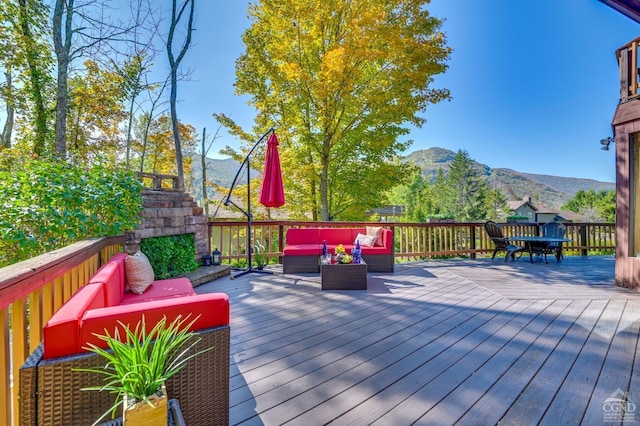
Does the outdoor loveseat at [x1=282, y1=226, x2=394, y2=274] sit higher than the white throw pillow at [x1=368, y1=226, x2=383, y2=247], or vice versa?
the white throw pillow at [x1=368, y1=226, x2=383, y2=247]

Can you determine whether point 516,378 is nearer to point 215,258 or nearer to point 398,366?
point 398,366

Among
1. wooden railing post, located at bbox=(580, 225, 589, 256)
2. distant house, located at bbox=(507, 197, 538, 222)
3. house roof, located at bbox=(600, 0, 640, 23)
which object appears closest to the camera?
house roof, located at bbox=(600, 0, 640, 23)

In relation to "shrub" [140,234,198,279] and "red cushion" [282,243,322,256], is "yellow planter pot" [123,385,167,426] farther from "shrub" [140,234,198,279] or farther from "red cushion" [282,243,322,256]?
"red cushion" [282,243,322,256]

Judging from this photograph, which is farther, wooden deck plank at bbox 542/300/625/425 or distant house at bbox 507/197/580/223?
distant house at bbox 507/197/580/223

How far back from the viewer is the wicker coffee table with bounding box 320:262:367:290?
4082 mm

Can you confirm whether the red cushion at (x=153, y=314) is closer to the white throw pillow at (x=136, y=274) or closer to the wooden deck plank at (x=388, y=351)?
the wooden deck plank at (x=388, y=351)

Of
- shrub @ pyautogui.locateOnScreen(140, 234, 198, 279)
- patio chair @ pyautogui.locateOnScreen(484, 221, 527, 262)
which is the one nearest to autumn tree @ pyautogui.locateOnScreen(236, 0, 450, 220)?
patio chair @ pyautogui.locateOnScreen(484, 221, 527, 262)

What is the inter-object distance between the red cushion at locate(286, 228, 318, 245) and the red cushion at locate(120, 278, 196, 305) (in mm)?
2814

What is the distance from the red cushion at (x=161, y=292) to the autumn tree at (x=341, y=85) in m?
5.99

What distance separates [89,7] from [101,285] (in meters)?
7.76

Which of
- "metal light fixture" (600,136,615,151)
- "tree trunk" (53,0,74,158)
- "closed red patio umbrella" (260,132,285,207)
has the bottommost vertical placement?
"closed red patio umbrella" (260,132,285,207)

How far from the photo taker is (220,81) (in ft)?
36.1

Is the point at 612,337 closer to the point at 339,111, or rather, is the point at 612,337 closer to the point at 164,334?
the point at 164,334

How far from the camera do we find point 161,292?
2.52 metres
